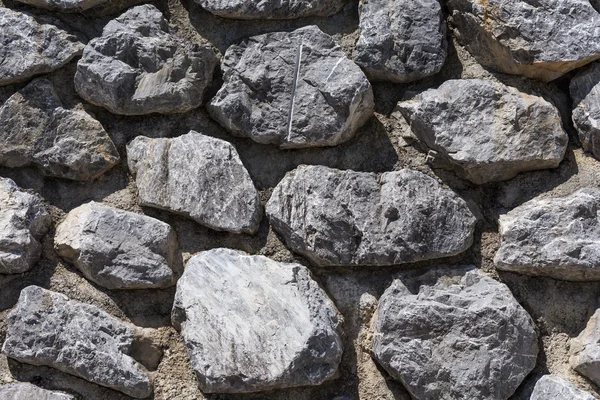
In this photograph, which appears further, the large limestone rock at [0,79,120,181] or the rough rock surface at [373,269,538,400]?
the large limestone rock at [0,79,120,181]

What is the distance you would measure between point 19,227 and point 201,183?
33cm

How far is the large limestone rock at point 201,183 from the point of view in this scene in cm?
149

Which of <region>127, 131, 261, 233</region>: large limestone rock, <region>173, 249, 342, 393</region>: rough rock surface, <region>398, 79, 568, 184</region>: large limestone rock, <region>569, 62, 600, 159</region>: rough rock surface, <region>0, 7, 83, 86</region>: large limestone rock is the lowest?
<region>173, 249, 342, 393</region>: rough rock surface

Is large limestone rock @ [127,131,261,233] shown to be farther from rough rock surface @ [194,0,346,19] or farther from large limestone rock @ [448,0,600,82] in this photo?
large limestone rock @ [448,0,600,82]

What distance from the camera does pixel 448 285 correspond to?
1471 millimetres

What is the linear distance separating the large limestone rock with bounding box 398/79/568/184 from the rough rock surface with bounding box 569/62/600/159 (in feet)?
0.13

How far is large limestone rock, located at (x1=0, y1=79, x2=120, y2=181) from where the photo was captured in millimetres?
1517

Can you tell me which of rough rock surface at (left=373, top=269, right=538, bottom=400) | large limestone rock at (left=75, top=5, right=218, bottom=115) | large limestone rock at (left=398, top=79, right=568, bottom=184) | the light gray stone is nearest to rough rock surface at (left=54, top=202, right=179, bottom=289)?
large limestone rock at (left=75, top=5, right=218, bottom=115)

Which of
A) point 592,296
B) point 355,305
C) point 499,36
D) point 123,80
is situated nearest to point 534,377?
point 592,296

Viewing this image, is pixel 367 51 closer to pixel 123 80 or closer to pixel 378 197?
pixel 378 197

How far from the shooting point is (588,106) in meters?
1.49

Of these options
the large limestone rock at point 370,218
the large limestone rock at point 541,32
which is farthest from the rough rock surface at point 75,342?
the large limestone rock at point 541,32

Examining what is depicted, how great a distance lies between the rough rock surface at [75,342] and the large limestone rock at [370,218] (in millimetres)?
344

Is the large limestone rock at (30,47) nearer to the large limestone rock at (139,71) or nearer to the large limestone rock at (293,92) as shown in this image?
the large limestone rock at (139,71)
